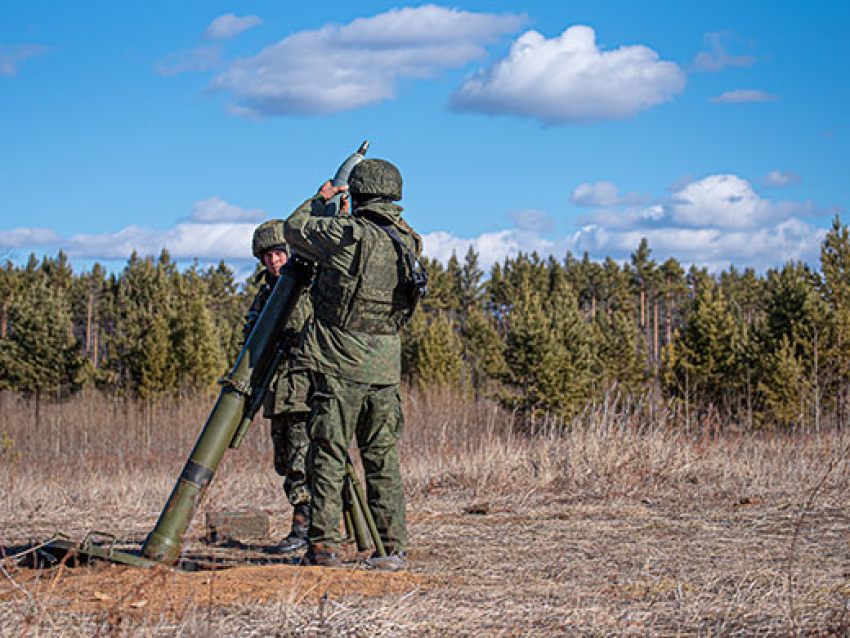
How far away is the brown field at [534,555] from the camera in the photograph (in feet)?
11.7

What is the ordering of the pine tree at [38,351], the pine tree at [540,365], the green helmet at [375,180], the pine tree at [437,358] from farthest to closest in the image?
the pine tree at [437,358], the pine tree at [38,351], the pine tree at [540,365], the green helmet at [375,180]

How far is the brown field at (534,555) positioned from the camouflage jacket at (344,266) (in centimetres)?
102

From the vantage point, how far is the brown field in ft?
11.7

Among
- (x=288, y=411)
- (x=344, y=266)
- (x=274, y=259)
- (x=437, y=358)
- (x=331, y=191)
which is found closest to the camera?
(x=344, y=266)

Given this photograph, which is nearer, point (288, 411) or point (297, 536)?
point (288, 411)

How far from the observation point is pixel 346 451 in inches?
195

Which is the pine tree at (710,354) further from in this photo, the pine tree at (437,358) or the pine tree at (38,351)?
the pine tree at (38,351)

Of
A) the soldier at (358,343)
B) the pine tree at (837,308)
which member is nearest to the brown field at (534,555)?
the soldier at (358,343)

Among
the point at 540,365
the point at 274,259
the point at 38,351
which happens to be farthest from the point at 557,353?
the point at 274,259

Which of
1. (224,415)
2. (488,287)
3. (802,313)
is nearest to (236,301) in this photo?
(488,287)

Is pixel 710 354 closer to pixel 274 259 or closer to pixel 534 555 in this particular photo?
pixel 274 259

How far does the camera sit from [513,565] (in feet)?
16.6

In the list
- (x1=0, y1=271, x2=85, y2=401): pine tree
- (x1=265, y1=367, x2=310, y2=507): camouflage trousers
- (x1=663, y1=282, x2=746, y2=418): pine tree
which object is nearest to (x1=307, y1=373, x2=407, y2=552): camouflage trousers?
(x1=265, y1=367, x2=310, y2=507): camouflage trousers

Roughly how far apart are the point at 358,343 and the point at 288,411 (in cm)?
129
